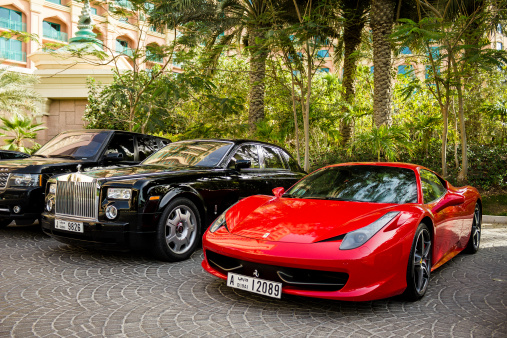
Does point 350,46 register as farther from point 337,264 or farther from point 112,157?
point 337,264

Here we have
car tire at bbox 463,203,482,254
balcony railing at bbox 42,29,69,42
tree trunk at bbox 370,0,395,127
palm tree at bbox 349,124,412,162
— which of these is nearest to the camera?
car tire at bbox 463,203,482,254

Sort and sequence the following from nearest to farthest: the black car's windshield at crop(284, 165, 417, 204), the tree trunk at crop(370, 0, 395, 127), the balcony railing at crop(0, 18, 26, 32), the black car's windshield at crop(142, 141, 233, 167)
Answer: the black car's windshield at crop(284, 165, 417, 204) < the black car's windshield at crop(142, 141, 233, 167) < the tree trunk at crop(370, 0, 395, 127) < the balcony railing at crop(0, 18, 26, 32)

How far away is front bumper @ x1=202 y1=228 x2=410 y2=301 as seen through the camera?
3359mm

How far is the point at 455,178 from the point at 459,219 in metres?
7.97

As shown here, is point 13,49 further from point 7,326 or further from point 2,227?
point 7,326

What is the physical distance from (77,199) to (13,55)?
4430 cm

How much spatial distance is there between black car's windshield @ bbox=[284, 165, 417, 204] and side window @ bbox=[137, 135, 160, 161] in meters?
4.05

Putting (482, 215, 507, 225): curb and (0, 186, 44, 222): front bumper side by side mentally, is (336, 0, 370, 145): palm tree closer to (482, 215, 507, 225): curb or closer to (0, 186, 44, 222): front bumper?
(482, 215, 507, 225): curb

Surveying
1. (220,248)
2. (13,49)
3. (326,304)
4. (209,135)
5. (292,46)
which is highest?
(13,49)

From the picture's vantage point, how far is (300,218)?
13.0 feet

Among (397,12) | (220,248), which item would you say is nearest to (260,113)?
(397,12)

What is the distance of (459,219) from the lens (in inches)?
203

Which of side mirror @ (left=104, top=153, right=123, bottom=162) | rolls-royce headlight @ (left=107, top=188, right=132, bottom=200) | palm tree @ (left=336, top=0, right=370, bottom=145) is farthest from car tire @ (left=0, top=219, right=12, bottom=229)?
palm tree @ (left=336, top=0, right=370, bottom=145)

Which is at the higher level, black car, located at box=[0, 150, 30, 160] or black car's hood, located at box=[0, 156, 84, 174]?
black car, located at box=[0, 150, 30, 160]
